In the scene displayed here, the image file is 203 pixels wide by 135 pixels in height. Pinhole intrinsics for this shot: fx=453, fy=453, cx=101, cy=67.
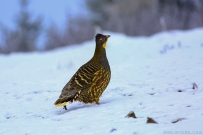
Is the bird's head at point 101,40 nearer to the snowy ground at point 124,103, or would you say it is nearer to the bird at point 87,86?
the bird at point 87,86

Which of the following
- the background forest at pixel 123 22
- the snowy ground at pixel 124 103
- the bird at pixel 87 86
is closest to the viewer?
the snowy ground at pixel 124 103

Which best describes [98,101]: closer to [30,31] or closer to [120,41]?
[120,41]

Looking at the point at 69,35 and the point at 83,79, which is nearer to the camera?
the point at 83,79

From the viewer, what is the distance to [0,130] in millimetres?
5363

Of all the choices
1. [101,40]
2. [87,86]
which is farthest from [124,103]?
[101,40]

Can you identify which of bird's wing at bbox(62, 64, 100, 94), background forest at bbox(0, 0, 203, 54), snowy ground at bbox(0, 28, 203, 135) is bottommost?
snowy ground at bbox(0, 28, 203, 135)

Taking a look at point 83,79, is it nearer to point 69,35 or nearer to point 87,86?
point 87,86

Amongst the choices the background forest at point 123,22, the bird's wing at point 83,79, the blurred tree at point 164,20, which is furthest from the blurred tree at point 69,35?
the bird's wing at point 83,79

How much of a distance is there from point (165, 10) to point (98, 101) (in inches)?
704

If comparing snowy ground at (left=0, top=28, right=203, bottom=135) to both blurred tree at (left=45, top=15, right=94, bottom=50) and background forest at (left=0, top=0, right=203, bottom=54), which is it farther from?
blurred tree at (left=45, top=15, right=94, bottom=50)

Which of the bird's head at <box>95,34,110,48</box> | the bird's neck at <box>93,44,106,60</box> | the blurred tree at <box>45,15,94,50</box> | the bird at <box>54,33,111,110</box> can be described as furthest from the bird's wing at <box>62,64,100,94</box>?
the blurred tree at <box>45,15,94,50</box>

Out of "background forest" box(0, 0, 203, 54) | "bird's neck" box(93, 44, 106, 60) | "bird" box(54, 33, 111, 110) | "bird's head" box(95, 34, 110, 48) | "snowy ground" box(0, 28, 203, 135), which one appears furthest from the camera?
"background forest" box(0, 0, 203, 54)

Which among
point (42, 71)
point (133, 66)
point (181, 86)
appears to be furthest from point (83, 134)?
point (42, 71)

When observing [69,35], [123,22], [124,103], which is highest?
[123,22]
